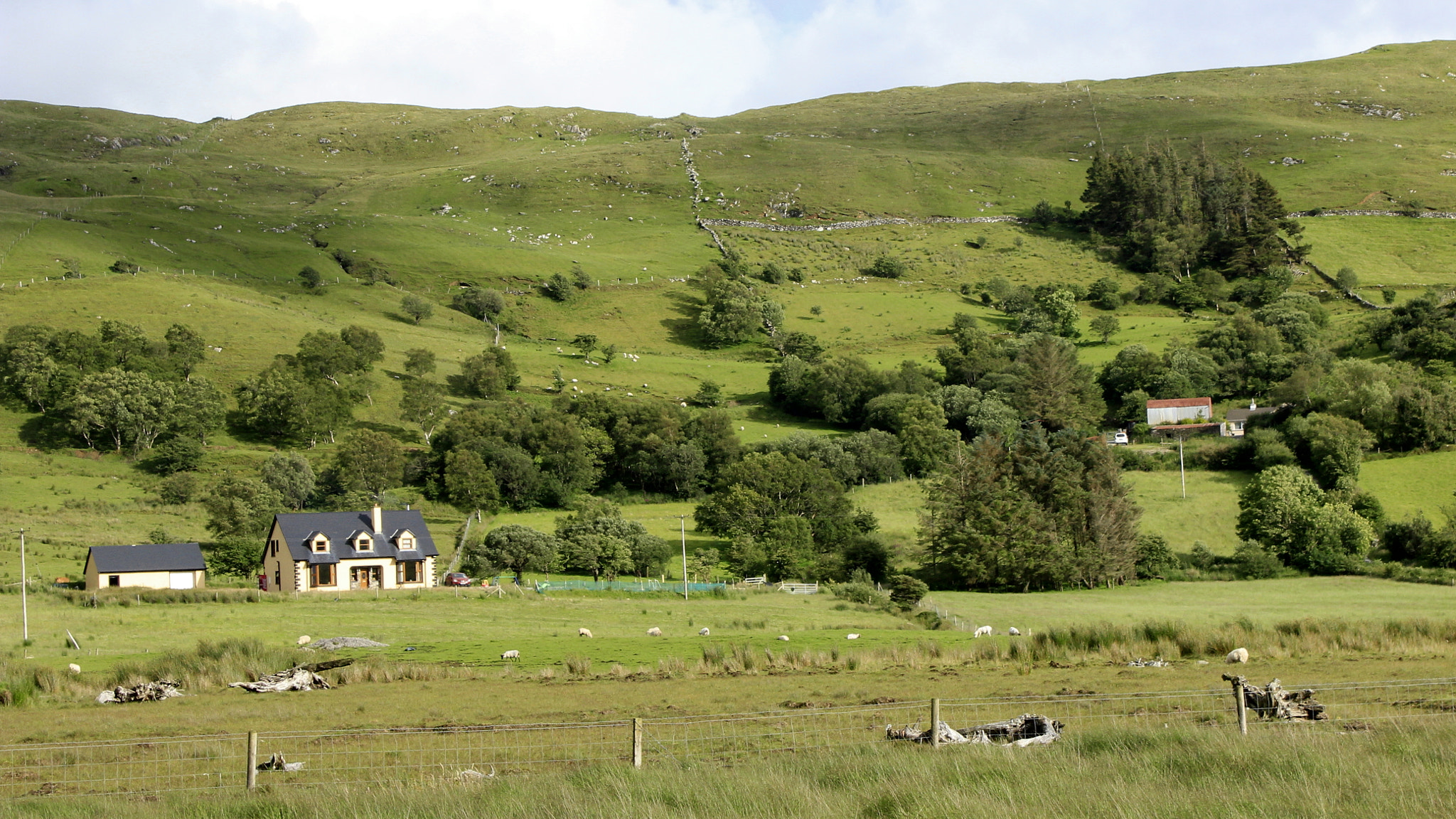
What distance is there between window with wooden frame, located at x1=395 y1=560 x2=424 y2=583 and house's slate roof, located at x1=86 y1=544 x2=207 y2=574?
9.25m

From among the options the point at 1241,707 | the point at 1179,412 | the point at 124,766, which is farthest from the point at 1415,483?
the point at 124,766

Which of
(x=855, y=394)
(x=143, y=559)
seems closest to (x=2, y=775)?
(x=143, y=559)

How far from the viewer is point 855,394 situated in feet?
319

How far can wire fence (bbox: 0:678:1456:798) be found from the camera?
13.1m

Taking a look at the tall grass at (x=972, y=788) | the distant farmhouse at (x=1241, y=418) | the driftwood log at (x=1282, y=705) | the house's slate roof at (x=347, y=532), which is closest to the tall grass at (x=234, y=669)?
the tall grass at (x=972, y=788)

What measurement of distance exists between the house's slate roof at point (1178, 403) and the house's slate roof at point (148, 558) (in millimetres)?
71969

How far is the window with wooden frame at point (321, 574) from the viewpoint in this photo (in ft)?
176

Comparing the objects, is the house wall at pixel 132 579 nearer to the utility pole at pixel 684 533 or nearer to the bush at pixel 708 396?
the utility pole at pixel 684 533

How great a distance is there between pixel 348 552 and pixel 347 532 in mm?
1450

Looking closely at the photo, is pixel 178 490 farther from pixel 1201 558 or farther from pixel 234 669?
pixel 1201 558

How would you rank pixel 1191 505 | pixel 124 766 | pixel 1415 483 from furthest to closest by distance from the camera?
pixel 1191 505 → pixel 1415 483 → pixel 124 766

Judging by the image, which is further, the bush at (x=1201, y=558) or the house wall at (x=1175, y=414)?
the house wall at (x=1175, y=414)

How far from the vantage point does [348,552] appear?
55.3 meters

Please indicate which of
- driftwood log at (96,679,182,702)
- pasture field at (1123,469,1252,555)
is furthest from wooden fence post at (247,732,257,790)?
pasture field at (1123,469,1252,555)
